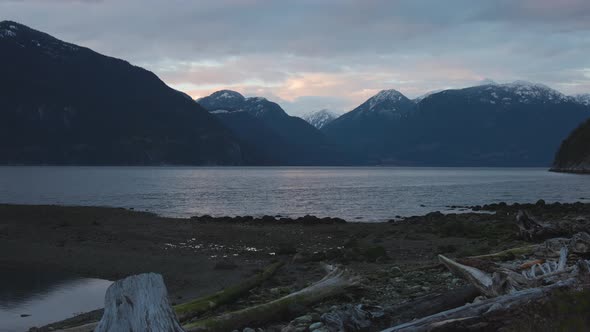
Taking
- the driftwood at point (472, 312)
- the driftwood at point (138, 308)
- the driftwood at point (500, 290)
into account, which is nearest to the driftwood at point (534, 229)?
the driftwood at point (500, 290)

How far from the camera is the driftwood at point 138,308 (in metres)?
6.07

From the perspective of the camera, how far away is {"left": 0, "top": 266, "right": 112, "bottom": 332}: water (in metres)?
14.7

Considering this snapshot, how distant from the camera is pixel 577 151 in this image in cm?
16850

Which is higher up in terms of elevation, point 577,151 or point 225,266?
point 577,151

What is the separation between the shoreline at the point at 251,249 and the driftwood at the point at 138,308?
398 centimetres

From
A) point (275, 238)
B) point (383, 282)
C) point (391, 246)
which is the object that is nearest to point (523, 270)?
point (383, 282)

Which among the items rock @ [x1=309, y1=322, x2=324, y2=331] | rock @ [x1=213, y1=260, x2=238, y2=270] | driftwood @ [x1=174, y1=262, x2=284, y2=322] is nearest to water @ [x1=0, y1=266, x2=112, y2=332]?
rock @ [x1=213, y1=260, x2=238, y2=270]

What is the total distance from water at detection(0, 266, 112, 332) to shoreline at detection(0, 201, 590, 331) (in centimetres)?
140

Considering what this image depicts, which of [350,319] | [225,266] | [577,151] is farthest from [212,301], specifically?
[577,151]

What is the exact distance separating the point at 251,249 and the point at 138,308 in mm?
20258

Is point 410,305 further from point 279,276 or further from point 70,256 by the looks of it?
point 70,256

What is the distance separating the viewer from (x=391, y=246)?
81.0ft

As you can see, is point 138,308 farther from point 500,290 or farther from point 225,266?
point 225,266

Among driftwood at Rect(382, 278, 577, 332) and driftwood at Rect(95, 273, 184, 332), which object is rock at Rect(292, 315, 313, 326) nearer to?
driftwood at Rect(382, 278, 577, 332)
